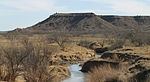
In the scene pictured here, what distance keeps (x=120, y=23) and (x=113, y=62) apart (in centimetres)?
16161

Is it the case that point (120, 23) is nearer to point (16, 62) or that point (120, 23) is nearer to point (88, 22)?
point (88, 22)

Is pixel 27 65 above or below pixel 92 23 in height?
below

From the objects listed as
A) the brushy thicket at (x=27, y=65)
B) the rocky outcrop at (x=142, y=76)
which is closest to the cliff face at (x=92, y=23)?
the brushy thicket at (x=27, y=65)

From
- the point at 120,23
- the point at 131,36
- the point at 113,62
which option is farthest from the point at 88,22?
the point at 113,62

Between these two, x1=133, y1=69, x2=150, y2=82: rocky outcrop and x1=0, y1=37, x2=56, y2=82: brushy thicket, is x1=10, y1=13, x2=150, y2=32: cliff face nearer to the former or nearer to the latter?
x1=0, y1=37, x2=56, y2=82: brushy thicket

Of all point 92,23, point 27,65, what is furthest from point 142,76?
point 92,23

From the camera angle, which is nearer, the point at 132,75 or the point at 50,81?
the point at 132,75

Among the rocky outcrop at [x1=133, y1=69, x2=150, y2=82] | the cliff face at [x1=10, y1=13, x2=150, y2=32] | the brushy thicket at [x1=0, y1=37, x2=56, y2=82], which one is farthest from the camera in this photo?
the cliff face at [x1=10, y1=13, x2=150, y2=32]

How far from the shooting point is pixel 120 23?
19138 cm

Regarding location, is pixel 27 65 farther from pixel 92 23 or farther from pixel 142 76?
pixel 92 23

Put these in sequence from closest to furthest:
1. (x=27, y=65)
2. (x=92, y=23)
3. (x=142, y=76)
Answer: (x=142, y=76)
(x=27, y=65)
(x=92, y=23)

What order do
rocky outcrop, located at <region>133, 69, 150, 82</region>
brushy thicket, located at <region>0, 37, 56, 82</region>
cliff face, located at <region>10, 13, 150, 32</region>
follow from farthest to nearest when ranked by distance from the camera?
1. cliff face, located at <region>10, 13, 150, 32</region>
2. brushy thicket, located at <region>0, 37, 56, 82</region>
3. rocky outcrop, located at <region>133, 69, 150, 82</region>

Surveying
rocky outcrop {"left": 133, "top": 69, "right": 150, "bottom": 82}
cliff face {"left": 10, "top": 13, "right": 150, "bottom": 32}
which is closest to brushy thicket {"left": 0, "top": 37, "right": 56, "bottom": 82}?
rocky outcrop {"left": 133, "top": 69, "right": 150, "bottom": 82}

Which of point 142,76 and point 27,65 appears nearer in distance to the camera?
point 142,76
